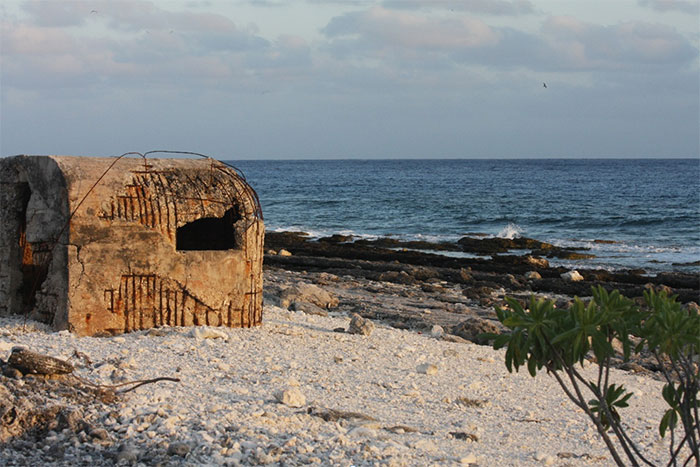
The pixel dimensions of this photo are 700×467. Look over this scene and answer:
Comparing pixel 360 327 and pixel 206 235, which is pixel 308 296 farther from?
pixel 360 327

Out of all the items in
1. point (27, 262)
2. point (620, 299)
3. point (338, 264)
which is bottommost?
point (338, 264)

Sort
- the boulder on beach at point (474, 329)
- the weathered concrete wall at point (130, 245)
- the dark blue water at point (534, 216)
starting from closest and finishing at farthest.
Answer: the weathered concrete wall at point (130, 245), the boulder on beach at point (474, 329), the dark blue water at point (534, 216)

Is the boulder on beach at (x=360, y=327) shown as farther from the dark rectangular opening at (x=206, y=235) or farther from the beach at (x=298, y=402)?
the dark rectangular opening at (x=206, y=235)

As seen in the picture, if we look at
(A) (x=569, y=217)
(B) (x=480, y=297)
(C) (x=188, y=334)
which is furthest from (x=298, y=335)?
(A) (x=569, y=217)

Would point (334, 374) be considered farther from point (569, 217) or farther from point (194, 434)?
point (569, 217)

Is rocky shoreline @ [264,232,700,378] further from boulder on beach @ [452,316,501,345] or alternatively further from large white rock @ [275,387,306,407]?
large white rock @ [275,387,306,407]

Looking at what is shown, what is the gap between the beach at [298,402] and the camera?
4664 millimetres

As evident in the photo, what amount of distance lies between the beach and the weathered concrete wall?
0.30 m

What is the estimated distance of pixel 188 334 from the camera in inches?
292

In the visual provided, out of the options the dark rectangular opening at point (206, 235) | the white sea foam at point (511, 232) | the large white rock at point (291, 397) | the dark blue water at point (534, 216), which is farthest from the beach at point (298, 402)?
the white sea foam at point (511, 232)

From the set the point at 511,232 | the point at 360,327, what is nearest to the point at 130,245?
the point at 360,327

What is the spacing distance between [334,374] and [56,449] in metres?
2.75

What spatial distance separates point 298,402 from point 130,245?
2.81m

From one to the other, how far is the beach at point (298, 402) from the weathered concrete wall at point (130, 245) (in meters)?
0.30
